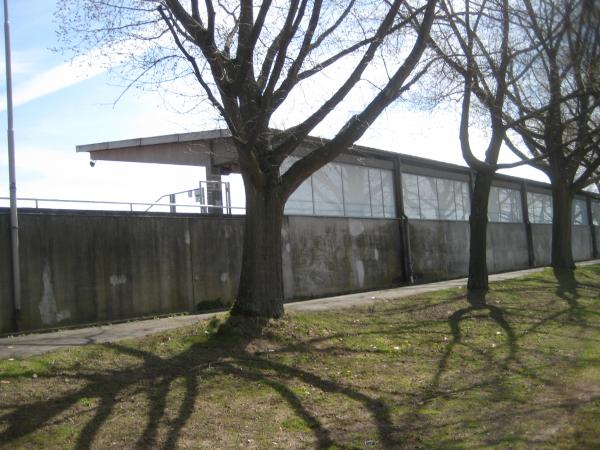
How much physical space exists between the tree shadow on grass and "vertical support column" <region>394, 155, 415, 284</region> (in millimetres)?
14058

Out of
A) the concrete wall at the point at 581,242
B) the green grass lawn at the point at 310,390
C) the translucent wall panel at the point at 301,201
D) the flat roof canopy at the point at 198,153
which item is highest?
the flat roof canopy at the point at 198,153

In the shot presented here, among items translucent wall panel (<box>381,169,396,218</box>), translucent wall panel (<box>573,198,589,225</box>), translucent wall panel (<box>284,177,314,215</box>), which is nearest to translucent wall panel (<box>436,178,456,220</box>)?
translucent wall panel (<box>381,169,396,218</box>)

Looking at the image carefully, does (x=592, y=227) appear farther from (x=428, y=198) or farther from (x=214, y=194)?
(x=214, y=194)

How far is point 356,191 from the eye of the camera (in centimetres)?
2214

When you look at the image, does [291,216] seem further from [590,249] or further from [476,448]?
[590,249]

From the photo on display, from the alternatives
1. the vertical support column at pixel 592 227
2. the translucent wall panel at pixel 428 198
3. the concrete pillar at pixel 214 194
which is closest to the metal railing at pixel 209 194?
the concrete pillar at pixel 214 194

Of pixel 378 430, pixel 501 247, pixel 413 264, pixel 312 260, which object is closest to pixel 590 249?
pixel 501 247

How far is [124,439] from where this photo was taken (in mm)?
5633

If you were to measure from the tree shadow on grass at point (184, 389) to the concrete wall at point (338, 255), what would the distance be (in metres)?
8.64

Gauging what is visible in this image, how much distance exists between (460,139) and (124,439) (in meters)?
12.6

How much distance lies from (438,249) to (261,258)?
1667 cm

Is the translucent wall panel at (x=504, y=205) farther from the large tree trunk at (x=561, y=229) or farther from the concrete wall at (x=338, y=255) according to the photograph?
the concrete wall at (x=338, y=255)

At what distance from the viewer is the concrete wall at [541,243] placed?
35.0 metres

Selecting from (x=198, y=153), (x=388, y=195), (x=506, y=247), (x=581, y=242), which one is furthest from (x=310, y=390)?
(x=581, y=242)
